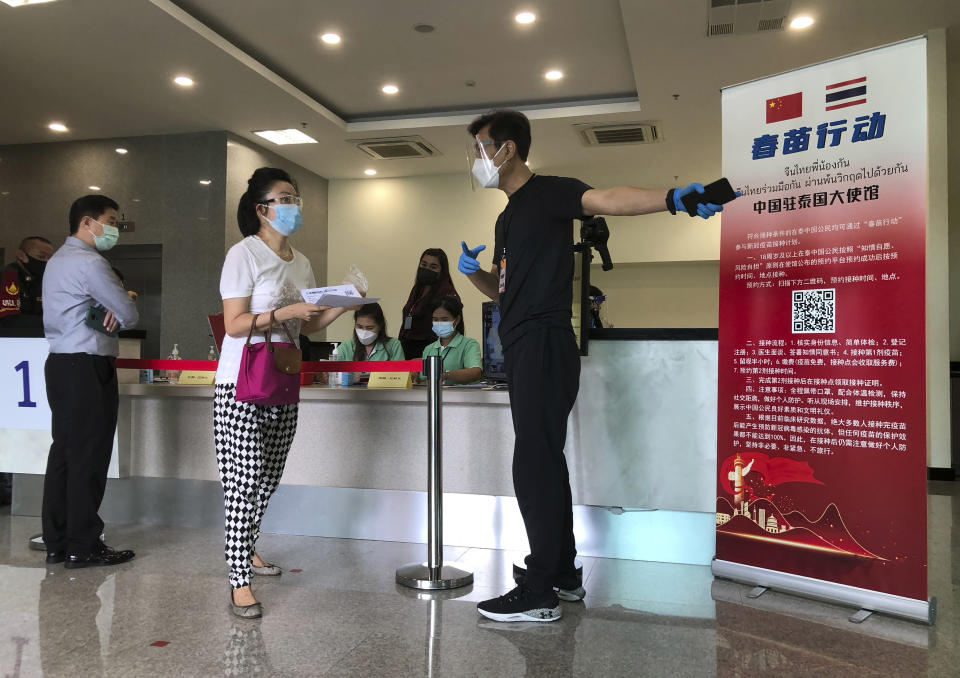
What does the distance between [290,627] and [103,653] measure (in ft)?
1.73

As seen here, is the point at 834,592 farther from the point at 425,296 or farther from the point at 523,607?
the point at 425,296

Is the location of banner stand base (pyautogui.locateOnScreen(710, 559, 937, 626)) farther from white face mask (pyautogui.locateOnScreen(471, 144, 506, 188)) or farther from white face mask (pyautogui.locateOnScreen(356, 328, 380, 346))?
white face mask (pyautogui.locateOnScreen(356, 328, 380, 346))

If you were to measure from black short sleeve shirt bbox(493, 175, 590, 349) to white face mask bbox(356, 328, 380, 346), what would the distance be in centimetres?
181

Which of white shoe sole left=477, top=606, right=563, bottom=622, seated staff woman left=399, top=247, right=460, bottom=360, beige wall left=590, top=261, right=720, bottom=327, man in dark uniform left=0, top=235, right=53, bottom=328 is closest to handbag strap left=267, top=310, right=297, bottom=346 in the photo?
white shoe sole left=477, top=606, right=563, bottom=622

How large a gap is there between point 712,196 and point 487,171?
860mm

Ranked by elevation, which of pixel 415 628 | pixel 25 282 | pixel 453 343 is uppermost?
pixel 25 282

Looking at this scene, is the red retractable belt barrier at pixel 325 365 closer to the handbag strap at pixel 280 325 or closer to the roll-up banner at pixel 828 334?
the handbag strap at pixel 280 325

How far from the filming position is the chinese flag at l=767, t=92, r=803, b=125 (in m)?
2.74

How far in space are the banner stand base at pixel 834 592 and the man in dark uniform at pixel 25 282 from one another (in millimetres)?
4390

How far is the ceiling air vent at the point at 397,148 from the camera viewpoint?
795 centimetres

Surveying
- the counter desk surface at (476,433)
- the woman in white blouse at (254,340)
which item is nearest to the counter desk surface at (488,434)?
the counter desk surface at (476,433)

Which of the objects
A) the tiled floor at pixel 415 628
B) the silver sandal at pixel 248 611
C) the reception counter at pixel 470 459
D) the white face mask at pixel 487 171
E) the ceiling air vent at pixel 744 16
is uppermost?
the ceiling air vent at pixel 744 16

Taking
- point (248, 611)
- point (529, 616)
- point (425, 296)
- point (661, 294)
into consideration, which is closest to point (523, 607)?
point (529, 616)

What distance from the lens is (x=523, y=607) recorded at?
2.43m
